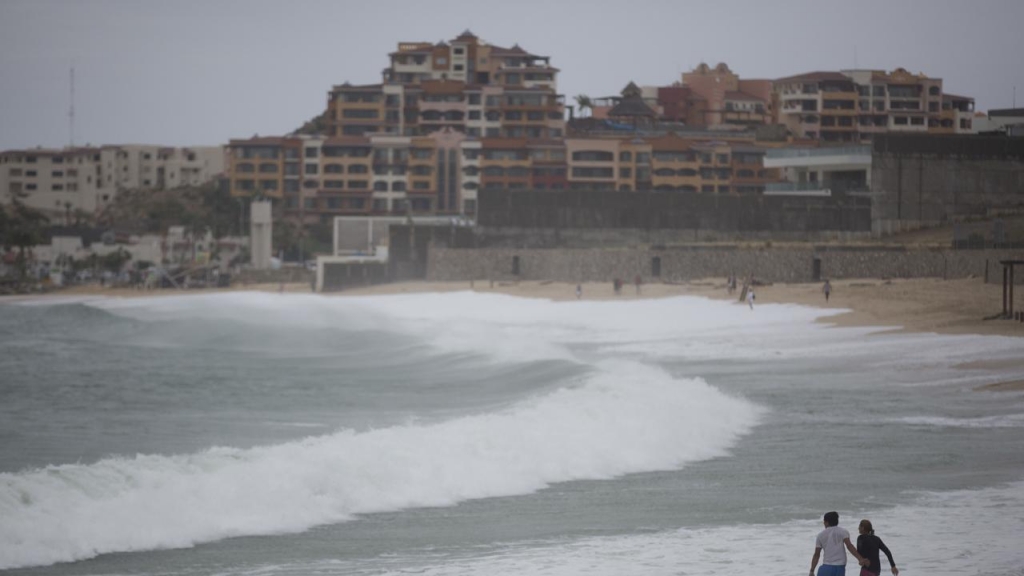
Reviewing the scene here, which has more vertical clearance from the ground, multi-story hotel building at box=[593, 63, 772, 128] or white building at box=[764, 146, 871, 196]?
multi-story hotel building at box=[593, 63, 772, 128]

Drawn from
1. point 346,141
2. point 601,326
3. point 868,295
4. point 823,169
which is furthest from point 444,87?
point 868,295

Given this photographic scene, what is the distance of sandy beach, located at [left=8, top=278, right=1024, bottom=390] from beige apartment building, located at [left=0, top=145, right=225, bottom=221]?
88321mm

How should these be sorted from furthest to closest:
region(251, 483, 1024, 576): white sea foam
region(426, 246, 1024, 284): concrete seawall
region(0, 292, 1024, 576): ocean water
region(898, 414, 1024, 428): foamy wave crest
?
region(426, 246, 1024, 284): concrete seawall → region(898, 414, 1024, 428): foamy wave crest → region(0, 292, 1024, 576): ocean water → region(251, 483, 1024, 576): white sea foam

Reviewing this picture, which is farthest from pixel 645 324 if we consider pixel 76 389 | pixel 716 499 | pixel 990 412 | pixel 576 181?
pixel 576 181

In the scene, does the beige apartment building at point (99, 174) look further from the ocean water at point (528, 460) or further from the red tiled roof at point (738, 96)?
the ocean water at point (528, 460)

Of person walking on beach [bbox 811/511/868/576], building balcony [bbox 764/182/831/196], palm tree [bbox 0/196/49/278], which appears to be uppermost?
building balcony [bbox 764/182/831/196]

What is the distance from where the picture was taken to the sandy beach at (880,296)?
1512 inches

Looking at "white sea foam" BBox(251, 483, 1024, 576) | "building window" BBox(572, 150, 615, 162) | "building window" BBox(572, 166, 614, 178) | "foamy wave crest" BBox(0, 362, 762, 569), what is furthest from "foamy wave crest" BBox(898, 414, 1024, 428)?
"building window" BBox(572, 150, 615, 162)

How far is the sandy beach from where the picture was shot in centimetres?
3840

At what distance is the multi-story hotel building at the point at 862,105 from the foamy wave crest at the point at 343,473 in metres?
124

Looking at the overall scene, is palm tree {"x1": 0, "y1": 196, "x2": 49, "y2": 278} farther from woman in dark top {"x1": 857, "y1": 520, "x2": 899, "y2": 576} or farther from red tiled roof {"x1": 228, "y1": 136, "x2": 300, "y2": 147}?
woman in dark top {"x1": 857, "y1": 520, "x2": 899, "y2": 576}

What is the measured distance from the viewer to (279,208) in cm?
12762

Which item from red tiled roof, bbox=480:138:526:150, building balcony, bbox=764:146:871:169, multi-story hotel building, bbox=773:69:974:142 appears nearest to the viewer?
building balcony, bbox=764:146:871:169

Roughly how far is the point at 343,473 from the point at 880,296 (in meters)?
33.3
